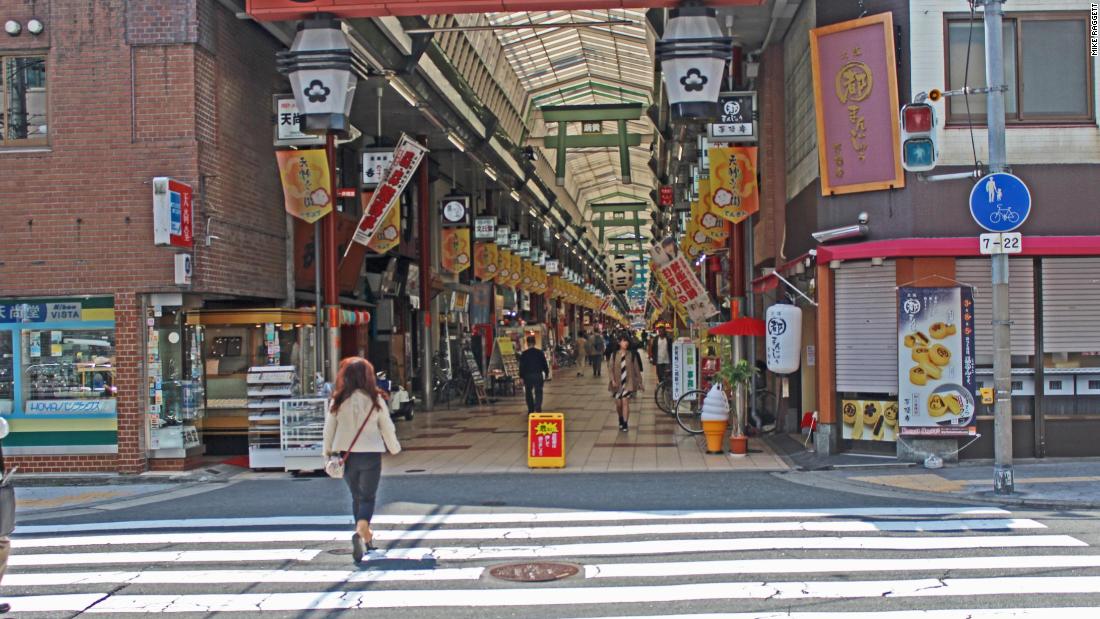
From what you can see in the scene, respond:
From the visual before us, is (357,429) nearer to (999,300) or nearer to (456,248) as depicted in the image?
(999,300)

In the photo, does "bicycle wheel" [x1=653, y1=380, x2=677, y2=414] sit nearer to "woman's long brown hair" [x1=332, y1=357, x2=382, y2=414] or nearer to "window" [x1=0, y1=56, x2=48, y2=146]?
"window" [x1=0, y1=56, x2=48, y2=146]

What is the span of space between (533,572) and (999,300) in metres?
6.79

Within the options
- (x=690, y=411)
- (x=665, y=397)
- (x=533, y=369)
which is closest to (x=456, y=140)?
(x=533, y=369)

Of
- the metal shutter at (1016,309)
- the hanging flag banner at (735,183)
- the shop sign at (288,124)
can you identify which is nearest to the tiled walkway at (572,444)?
the metal shutter at (1016,309)

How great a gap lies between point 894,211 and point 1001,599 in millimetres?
8402

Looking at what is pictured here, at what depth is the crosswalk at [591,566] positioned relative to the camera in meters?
7.37

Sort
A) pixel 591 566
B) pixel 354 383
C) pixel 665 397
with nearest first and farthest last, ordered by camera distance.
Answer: pixel 591 566, pixel 354 383, pixel 665 397

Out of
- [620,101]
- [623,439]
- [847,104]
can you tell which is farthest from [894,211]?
[620,101]

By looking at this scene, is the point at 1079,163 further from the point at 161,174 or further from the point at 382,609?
the point at 161,174

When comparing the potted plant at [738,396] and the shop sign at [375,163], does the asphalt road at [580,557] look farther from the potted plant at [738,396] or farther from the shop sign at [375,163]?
the shop sign at [375,163]

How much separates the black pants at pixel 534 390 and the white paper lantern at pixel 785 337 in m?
6.70

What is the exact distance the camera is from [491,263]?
35188 mm

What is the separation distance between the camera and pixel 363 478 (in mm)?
9055

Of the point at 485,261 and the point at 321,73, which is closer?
the point at 321,73
